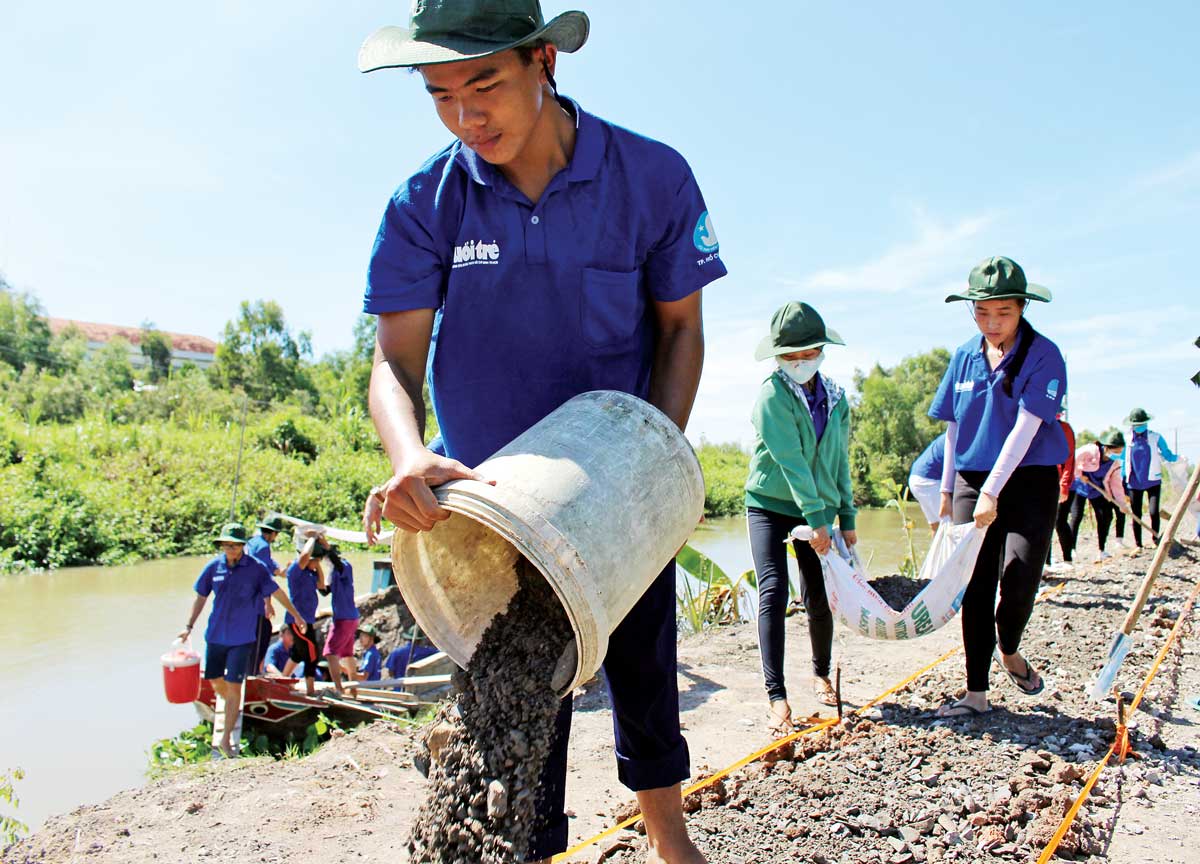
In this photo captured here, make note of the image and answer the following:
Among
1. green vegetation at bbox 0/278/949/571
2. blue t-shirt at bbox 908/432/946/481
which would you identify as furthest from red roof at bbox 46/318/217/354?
blue t-shirt at bbox 908/432/946/481

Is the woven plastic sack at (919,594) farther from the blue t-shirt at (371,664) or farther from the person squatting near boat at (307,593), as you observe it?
the blue t-shirt at (371,664)

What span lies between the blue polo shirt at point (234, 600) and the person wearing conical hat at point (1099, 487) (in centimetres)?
931

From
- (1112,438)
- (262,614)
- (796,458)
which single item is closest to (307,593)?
(262,614)

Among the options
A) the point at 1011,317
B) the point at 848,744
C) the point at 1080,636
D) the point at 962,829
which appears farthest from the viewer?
the point at 1080,636

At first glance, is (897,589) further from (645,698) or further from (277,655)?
(277,655)

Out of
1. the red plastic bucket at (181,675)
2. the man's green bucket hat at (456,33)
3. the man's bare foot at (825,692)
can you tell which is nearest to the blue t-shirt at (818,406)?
the man's bare foot at (825,692)

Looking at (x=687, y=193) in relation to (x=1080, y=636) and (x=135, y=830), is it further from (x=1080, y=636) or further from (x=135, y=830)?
(x=1080, y=636)

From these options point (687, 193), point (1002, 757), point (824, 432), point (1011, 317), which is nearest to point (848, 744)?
point (1002, 757)

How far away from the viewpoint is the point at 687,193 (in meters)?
2.08

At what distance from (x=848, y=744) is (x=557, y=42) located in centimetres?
288

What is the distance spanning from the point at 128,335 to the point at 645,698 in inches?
3824

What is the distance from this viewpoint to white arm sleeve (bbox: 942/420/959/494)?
426 centimetres

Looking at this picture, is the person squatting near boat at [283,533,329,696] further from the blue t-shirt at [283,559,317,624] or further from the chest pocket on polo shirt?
the chest pocket on polo shirt

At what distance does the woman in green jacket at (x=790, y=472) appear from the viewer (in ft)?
13.5
